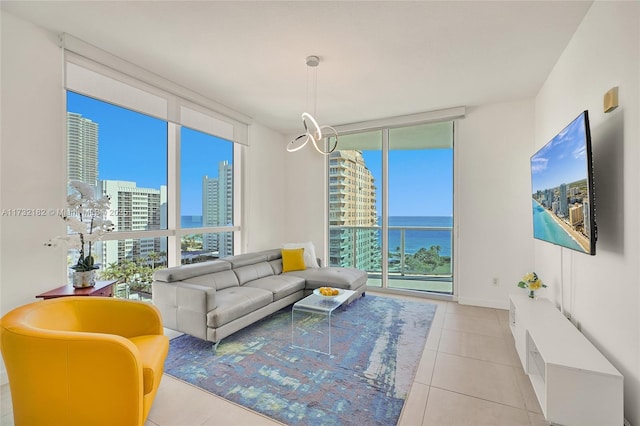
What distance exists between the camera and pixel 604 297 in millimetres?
1929

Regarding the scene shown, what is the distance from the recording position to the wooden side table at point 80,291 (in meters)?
2.21

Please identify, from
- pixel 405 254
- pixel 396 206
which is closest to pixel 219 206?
pixel 396 206

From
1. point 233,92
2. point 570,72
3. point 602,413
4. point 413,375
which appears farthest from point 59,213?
point 570,72

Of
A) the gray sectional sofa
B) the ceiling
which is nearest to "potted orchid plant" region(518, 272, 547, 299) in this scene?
the gray sectional sofa

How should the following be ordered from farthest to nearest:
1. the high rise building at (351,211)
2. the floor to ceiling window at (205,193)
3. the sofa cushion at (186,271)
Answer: the high rise building at (351,211)
the floor to ceiling window at (205,193)
the sofa cushion at (186,271)

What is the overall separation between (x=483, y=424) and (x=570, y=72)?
2.91 metres

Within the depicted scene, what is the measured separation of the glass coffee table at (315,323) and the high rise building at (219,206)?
1.74 meters

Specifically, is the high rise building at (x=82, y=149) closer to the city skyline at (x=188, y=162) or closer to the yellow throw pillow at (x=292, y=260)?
the city skyline at (x=188, y=162)

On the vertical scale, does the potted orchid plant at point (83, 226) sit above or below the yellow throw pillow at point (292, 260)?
above

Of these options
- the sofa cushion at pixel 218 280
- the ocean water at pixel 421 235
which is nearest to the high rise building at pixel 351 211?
the ocean water at pixel 421 235

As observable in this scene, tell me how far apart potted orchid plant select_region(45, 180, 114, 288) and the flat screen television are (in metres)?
3.58

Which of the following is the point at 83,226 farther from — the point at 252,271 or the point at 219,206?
the point at 219,206

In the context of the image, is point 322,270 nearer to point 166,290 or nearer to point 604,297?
point 166,290

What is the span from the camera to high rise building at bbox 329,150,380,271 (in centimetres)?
512
